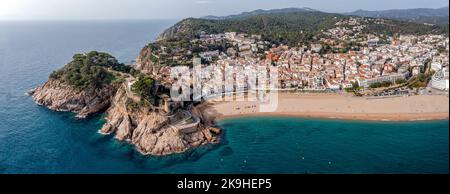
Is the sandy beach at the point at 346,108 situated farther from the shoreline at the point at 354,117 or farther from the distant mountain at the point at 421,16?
the distant mountain at the point at 421,16

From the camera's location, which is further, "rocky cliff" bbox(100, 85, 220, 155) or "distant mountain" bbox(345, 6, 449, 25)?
"distant mountain" bbox(345, 6, 449, 25)

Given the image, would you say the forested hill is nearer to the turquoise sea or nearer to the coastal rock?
the coastal rock

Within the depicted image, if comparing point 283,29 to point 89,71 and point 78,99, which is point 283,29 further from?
point 78,99

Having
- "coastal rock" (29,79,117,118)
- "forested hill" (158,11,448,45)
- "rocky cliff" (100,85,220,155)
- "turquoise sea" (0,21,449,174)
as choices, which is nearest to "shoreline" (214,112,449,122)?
"turquoise sea" (0,21,449,174)

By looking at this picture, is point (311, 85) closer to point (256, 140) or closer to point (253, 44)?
point (256, 140)

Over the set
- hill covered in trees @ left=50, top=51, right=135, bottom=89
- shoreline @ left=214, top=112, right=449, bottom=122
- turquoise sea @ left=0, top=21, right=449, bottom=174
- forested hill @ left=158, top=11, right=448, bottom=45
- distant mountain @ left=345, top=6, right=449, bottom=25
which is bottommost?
turquoise sea @ left=0, top=21, right=449, bottom=174

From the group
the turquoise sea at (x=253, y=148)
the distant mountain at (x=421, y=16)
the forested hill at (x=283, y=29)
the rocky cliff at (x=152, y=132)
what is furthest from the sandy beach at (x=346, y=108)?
the distant mountain at (x=421, y=16)
